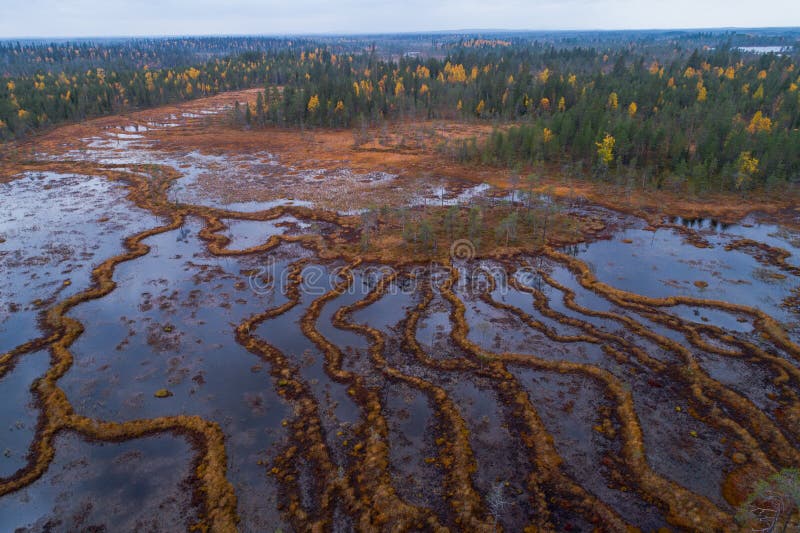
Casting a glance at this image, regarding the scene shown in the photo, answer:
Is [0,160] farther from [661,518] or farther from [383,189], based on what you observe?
[661,518]

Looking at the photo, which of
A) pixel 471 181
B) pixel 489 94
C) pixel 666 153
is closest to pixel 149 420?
pixel 471 181

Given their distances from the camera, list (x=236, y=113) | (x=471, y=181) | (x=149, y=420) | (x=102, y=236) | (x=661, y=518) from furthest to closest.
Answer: (x=236, y=113) → (x=471, y=181) → (x=102, y=236) → (x=149, y=420) → (x=661, y=518)

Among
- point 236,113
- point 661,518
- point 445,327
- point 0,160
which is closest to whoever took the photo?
point 661,518

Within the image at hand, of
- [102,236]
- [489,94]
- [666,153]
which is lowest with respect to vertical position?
[102,236]

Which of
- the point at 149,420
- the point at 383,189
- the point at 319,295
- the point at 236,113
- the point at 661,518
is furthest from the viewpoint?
the point at 236,113

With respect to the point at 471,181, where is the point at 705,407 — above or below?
below

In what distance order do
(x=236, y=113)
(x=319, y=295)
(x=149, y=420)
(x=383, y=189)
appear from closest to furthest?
(x=149, y=420)
(x=319, y=295)
(x=383, y=189)
(x=236, y=113)

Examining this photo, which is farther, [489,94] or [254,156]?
[489,94]

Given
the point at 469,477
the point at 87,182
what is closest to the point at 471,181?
the point at 469,477

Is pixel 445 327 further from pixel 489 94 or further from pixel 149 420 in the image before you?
pixel 489 94
